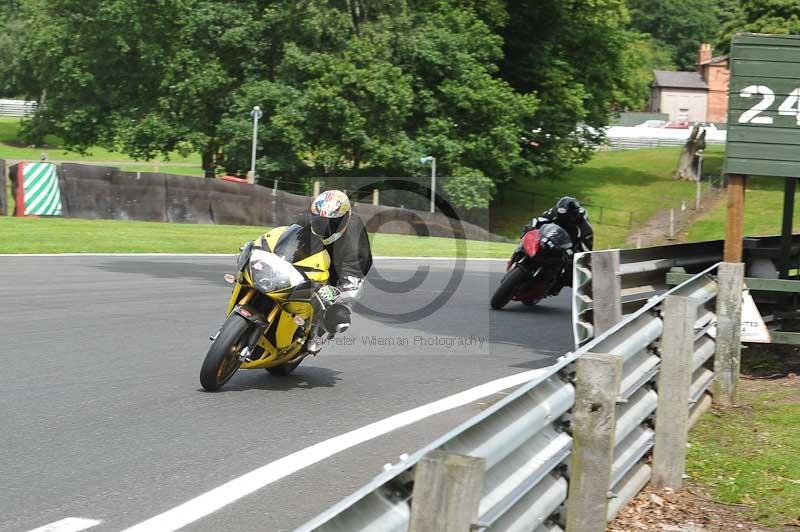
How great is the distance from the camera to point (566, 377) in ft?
16.6

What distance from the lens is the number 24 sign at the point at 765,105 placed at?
1004cm

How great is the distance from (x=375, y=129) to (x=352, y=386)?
112 feet

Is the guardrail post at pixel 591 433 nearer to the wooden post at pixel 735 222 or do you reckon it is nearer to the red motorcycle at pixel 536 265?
the wooden post at pixel 735 222

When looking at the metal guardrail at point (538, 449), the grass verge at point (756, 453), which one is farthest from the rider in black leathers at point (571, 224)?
the metal guardrail at point (538, 449)

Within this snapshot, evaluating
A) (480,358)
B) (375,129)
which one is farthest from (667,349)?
(375,129)

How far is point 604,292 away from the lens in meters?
9.51

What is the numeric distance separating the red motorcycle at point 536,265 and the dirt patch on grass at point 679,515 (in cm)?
780

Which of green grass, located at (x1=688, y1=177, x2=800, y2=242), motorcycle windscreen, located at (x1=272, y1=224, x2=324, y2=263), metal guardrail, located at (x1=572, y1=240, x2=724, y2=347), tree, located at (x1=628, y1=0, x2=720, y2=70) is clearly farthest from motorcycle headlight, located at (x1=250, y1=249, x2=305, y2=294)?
tree, located at (x1=628, y1=0, x2=720, y2=70)

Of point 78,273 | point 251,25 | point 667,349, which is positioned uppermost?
point 251,25

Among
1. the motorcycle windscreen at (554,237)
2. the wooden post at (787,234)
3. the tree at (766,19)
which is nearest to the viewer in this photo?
the wooden post at (787,234)

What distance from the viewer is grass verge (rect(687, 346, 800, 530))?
6312 millimetres

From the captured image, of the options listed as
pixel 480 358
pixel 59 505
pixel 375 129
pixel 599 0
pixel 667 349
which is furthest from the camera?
pixel 599 0

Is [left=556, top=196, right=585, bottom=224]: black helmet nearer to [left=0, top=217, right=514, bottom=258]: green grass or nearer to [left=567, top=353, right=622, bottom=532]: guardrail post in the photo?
[left=567, top=353, right=622, bottom=532]: guardrail post

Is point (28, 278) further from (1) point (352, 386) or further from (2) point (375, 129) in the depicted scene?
(2) point (375, 129)
